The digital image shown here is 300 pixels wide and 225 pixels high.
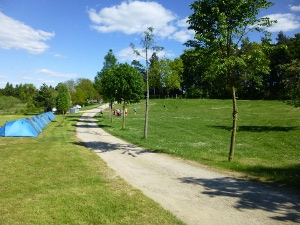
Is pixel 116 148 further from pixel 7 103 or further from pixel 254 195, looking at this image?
pixel 7 103

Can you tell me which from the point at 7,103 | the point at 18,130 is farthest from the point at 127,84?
the point at 7,103

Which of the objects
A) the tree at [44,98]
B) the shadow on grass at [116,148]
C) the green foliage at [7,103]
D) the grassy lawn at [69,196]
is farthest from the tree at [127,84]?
the green foliage at [7,103]

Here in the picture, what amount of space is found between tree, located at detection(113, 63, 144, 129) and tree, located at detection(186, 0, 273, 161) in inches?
605

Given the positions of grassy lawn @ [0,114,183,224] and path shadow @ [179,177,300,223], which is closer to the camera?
grassy lawn @ [0,114,183,224]

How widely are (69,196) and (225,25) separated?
1056 cm

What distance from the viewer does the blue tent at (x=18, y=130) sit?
73.7 feet

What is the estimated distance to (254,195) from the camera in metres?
7.94

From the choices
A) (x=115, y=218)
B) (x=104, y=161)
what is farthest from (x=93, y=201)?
(x=104, y=161)

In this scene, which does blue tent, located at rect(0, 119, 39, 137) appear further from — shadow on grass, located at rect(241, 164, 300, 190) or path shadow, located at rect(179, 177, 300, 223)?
shadow on grass, located at rect(241, 164, 300, 190)

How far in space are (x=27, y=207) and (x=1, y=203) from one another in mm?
1148

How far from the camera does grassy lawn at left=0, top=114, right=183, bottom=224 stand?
6357mm

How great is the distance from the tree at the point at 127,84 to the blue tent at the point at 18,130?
10.4m

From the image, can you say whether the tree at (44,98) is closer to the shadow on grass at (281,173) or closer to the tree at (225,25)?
the tree at (225,25)

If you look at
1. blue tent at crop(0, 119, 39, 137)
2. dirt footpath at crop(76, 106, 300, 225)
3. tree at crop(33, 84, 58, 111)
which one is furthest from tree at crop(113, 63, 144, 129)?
tree at crop(33, 84, 58, 111)
